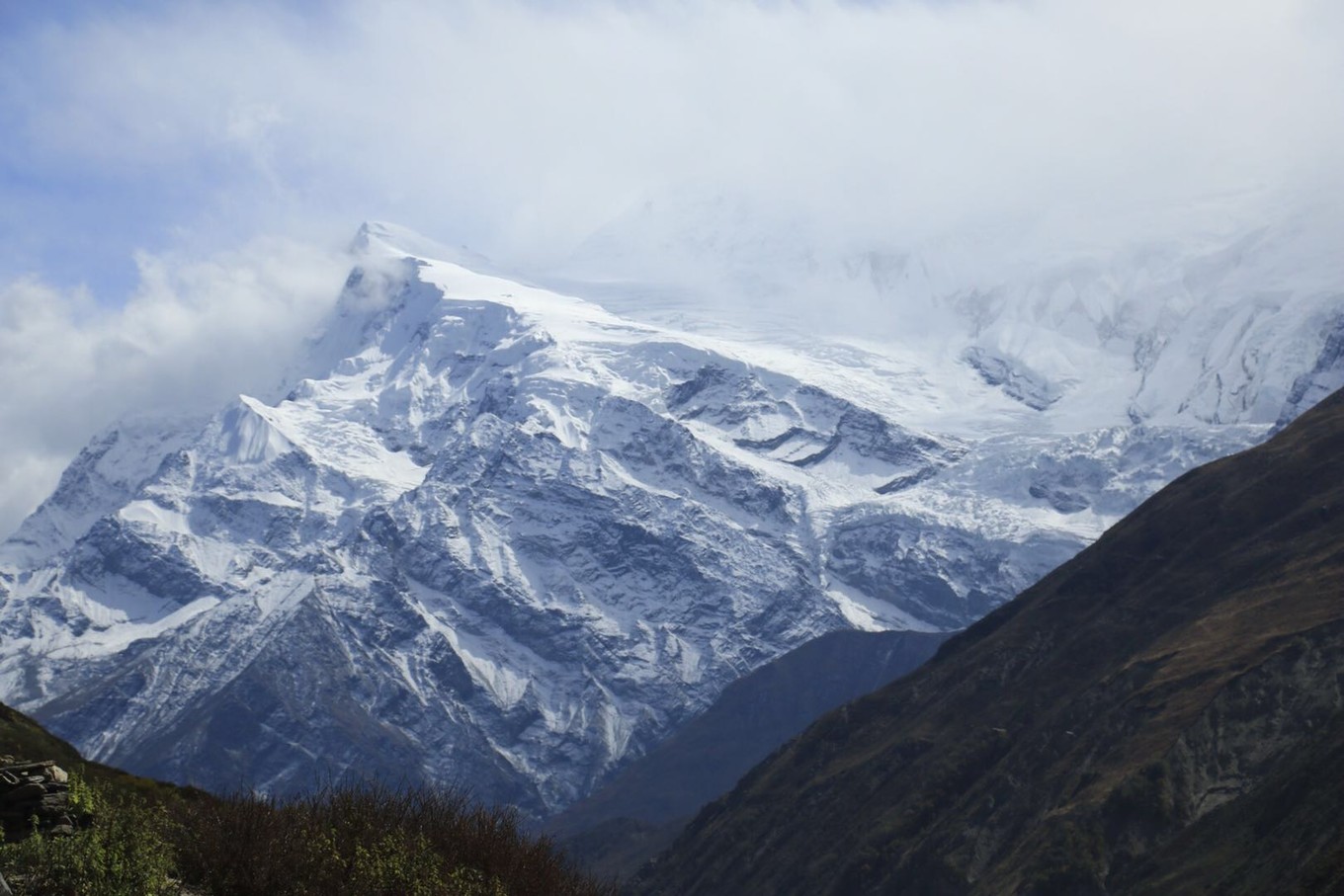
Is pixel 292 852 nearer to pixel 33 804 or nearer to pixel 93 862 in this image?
pixel 33 804

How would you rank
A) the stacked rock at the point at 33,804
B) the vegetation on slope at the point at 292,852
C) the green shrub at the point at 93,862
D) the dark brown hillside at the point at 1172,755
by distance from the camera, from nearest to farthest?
1. the green shrub at the point at 93,862
2. the vegetation on slope at the point at 292,852
3. the stacked rock at the point at 33,804
4. the dark brown hillside at the point at 1172,755

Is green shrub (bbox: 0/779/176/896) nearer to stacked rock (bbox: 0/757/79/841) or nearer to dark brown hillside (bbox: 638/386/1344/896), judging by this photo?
stacked rock (bbox: 0/757/79/841)

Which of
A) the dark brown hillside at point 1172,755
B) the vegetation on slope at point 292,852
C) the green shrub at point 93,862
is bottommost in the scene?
the dark brown hillside at point 1172,755

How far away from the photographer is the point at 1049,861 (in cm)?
14650

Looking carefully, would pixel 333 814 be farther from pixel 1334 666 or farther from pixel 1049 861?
pixel 1334 666

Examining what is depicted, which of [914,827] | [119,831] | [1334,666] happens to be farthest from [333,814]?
[914,827]

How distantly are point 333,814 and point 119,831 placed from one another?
41.5 feet

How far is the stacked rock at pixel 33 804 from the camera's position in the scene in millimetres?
46000

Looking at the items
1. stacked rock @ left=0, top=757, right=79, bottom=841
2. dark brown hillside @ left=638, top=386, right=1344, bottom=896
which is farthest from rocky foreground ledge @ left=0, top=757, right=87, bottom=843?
dark brown hillside @ left=638, top=386, right=1344, bottom=896

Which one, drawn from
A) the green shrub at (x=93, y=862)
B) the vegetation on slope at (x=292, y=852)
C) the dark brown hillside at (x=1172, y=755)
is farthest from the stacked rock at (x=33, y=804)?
the dark brown hillside at (x=1172, y=755)

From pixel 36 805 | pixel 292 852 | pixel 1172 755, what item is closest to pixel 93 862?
pixel 36 805

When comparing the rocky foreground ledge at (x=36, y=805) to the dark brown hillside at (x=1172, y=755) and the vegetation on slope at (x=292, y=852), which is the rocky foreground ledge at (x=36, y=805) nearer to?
the vegetation on slope at (x=292, y=852)

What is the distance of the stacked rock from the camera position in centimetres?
4600

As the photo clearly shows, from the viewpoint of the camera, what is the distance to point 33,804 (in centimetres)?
4656
